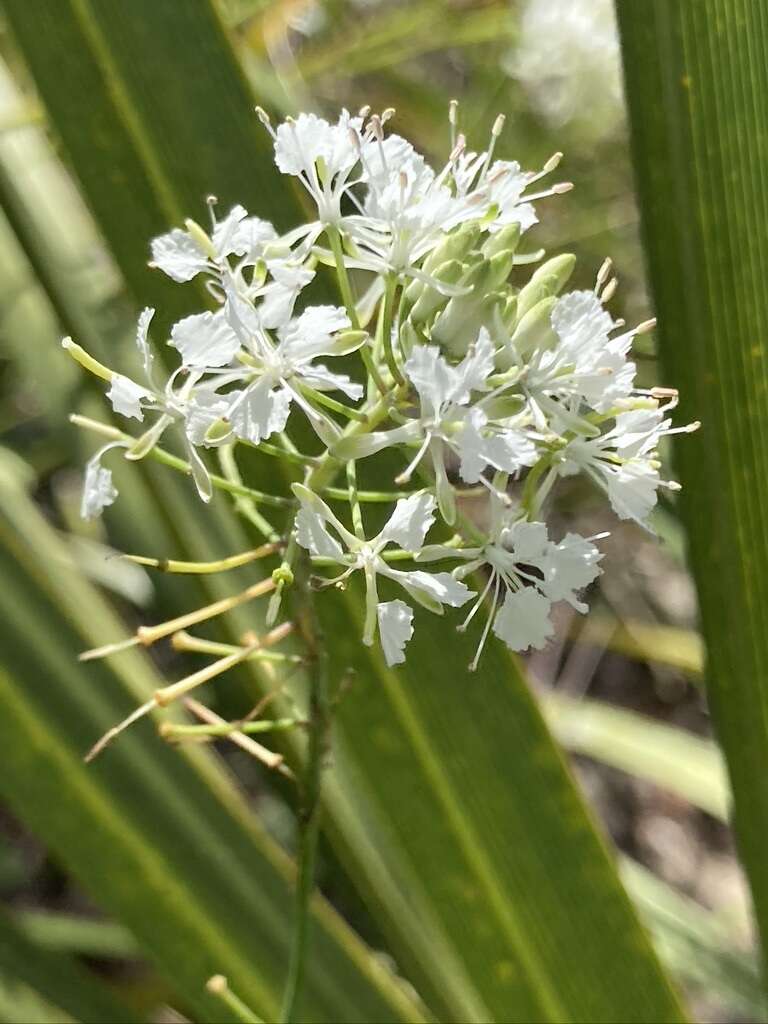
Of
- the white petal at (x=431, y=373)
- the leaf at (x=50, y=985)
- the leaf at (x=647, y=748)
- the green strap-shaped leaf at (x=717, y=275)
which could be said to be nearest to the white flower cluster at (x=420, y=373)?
the white petal at (x=431, y=373)

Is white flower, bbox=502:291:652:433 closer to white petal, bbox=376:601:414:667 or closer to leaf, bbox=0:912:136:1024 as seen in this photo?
white petal, bbox=376:601:414:667

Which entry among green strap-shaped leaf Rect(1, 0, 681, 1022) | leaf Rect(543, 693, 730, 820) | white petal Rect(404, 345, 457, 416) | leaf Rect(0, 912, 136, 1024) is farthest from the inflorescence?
leaf Rect(543, 693, 730, 820)

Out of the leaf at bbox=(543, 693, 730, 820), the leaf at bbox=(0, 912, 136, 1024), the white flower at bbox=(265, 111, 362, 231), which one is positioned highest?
the white flower at bbox=(265, 111, 362, 231)

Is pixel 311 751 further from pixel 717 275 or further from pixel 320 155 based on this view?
pixel 717 275

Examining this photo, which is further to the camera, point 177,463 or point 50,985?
point 50,985

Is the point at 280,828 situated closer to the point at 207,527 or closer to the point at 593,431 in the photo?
the point at 207,527

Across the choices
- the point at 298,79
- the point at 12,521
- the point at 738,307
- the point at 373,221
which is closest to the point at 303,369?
the point at 373,221

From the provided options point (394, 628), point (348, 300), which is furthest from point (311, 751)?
point (348, 300)
